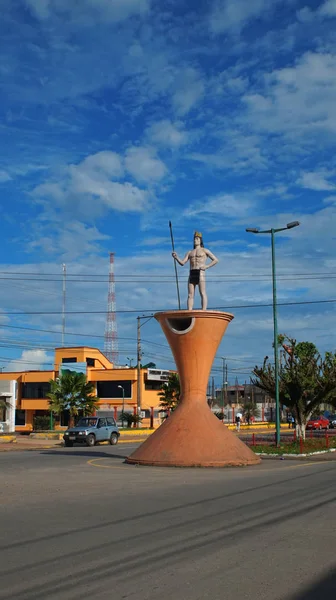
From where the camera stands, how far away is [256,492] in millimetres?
13516

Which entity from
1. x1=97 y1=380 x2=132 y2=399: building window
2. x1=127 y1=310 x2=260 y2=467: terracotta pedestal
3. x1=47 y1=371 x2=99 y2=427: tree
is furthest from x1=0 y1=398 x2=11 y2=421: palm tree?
x1=127 y1=310 x2=260 y2=467: terracotta pedestal

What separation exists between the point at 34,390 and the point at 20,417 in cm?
375

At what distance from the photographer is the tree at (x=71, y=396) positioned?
42.6m

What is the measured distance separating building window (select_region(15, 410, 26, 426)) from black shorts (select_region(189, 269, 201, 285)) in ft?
163

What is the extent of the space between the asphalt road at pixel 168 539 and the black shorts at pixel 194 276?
7764mm

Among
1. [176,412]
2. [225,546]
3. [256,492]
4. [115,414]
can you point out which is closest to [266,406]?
[115,414]

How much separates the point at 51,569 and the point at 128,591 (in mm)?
1231

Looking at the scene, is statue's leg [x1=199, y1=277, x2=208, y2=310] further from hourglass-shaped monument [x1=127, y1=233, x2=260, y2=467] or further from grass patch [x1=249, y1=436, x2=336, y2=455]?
grass patch [x1=249, y1=436, x2=336, y2=455]

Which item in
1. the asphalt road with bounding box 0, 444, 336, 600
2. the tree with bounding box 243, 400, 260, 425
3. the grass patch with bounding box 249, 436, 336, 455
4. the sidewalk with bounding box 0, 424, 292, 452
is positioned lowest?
the sidewalk with bounding box 0, 424, 292, 452

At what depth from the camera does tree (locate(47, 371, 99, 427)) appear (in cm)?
4256

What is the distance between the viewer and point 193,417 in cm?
2003

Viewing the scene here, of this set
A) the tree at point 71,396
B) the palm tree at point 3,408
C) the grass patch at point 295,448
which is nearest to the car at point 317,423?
the tree at point 71,396

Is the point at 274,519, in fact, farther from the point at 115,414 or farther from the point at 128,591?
the point at 115,414

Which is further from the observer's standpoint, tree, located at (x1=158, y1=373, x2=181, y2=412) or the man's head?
tree, located at (x1=158, y1=373, x2=181, y2=412)
